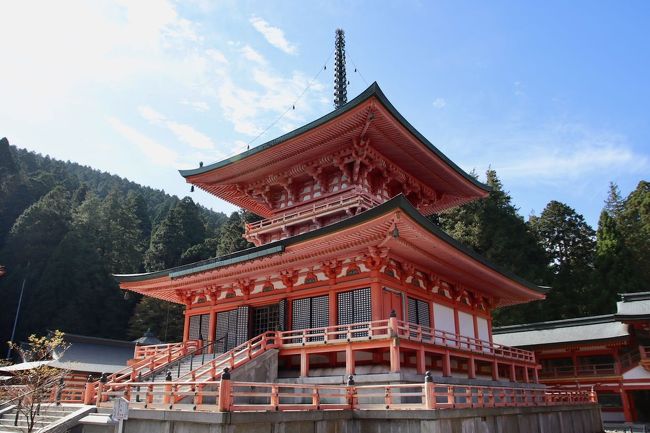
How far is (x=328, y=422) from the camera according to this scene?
12211mm

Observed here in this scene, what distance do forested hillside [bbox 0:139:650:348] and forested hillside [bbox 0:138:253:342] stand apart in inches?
5.3

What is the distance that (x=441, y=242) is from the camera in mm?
16375

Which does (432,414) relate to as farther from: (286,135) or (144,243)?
(144,243)

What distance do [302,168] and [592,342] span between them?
23.6 metres

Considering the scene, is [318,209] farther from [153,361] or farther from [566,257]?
[566,257]

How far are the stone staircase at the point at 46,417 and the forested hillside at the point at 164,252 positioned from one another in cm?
3309

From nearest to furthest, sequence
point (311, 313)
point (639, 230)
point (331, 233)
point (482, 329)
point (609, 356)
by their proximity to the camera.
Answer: point (331, 233) < point (311, 313) < point (482, 329) < point (609, 356) < point (639, 230)

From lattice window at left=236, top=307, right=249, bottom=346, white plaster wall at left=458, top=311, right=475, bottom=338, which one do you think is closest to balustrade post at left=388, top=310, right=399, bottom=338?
lattice window at left=236, top=307, right=249, bottom=346

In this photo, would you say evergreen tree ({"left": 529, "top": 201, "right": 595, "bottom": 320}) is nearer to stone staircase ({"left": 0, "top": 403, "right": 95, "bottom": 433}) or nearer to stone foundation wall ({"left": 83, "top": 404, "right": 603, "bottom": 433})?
stone foundation wall ({"left": 83, "top": 404, "right": 603, "bottom": 433})

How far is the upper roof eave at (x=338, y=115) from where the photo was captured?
56.4 feet

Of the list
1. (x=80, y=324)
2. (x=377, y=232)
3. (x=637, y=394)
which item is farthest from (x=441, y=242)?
(x=80, y=324)

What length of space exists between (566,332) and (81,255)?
5692 centimetres

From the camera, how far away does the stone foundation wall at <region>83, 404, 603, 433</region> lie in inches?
406

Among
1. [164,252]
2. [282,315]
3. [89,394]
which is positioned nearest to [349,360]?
[282,315]
